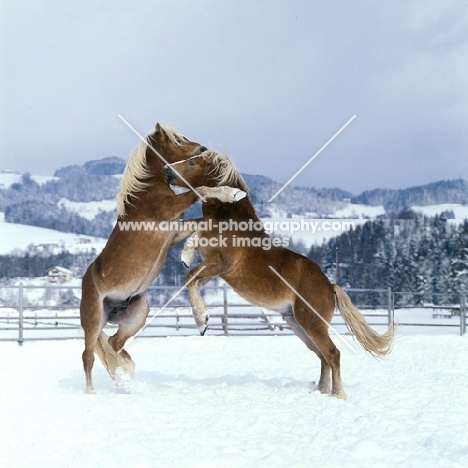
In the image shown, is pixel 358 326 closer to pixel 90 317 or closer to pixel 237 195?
pixel 237 195

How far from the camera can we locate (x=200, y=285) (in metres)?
4.91

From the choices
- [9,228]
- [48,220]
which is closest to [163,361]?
[9,228]

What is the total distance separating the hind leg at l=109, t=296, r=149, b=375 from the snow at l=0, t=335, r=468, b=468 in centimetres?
30

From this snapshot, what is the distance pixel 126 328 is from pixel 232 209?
5.71ft

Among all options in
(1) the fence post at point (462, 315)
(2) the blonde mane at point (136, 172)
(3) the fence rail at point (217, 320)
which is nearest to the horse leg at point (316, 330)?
(3) the fence rail at point (217, 320)

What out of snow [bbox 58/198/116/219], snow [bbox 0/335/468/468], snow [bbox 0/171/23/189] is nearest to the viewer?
snow [bbox 0/335/468/468]

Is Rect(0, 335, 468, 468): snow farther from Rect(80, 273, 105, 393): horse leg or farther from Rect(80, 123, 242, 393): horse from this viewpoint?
Rect(80, 123, 242, 393): horse

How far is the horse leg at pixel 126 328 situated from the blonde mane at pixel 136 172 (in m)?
1.01

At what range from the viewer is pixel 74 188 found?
14438cm

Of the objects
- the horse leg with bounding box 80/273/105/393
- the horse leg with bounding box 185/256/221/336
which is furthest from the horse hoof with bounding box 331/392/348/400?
the horse leg with bounding box 80/273/105/393

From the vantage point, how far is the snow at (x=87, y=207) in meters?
121

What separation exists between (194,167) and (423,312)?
3566 centimetres

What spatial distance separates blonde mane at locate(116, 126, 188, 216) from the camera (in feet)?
17.1

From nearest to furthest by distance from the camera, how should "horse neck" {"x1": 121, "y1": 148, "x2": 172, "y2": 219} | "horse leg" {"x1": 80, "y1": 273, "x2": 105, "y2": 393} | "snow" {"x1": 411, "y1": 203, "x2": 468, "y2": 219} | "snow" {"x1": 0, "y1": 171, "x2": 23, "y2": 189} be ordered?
"horse neck" {"x1": 121, "y1": 148, "x2": 172, "y2": 219} < "horse leg" {"x1": 80, "y1": 273, "x2": 105, "y2": 393} < "snow" {"x1": 411, "y1": 203, "x2": 468, "y2": 219} < "snow" {"x1": 0, "y1": 171, "x2": 23, "y2": 189}
